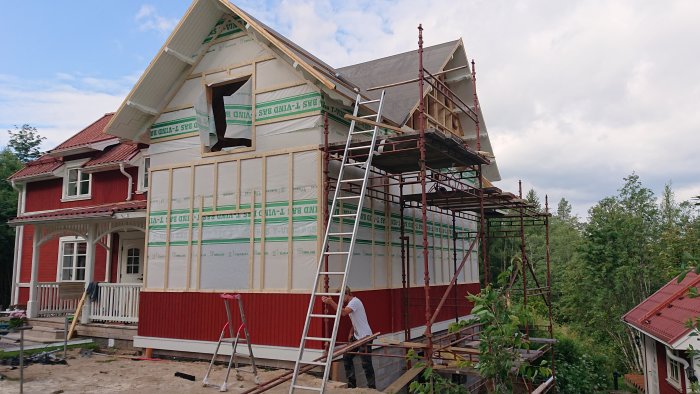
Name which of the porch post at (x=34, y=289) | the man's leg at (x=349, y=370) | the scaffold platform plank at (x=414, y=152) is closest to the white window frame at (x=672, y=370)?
the scaffold platform plank at (x=414, y=152)

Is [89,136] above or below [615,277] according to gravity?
above

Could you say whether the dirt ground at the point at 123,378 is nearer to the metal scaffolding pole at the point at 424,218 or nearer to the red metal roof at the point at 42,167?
the metal scaffolding pole at the point at 424,218

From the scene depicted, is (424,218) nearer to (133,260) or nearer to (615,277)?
(133,260)

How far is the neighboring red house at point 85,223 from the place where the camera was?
14414mm

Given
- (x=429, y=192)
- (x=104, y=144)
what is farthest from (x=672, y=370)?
(x=104, y=144)

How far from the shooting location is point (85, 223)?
15.2m

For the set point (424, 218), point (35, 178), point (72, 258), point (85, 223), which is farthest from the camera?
point (35, 178)

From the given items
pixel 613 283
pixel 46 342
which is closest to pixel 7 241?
pixel 46 342

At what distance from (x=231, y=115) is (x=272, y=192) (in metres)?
1.98

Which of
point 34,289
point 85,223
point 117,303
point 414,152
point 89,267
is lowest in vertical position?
point 117,303

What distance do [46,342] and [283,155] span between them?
8598 millimetres

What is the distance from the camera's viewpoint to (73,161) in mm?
18766

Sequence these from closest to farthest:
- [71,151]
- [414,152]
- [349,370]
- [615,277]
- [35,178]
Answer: [349,370]
[414,152]
[71,151]
[35,178]
[615,277]

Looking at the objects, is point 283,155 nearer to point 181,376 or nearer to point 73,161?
point 181,376
